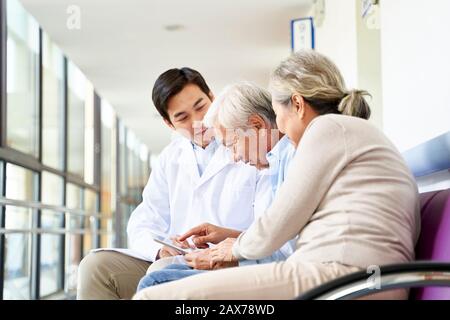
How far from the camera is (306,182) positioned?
1391 mm

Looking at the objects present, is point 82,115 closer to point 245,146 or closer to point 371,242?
point 245,146

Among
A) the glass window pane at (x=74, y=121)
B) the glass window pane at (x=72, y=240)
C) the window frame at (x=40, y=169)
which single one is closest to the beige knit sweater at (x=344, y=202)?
the window frame at (x=40, y=169)

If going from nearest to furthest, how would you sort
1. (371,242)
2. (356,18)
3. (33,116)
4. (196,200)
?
(371,242), (196,200), (356,18), (33,116)

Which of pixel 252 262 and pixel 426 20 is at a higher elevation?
pixel 426 20

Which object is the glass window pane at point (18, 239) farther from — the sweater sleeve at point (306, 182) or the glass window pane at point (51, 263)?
the sweater sleeve at point (306, 182)

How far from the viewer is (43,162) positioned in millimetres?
6379

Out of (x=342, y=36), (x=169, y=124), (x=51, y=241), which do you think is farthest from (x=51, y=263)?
(x=169, y=124)

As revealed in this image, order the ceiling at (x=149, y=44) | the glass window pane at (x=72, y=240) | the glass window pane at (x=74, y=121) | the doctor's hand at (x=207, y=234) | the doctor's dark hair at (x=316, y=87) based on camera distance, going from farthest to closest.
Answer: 1. the glass window pane at (x=74, y=121)
2. the glass window pane at (x=72, y=240)
3. the ceiling at (x=149, y=44)
4. the doctor's hand at (x=207, y=234)
5. the doctor's dark hair at (x=316, y=87)

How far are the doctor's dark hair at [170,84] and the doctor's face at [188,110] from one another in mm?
16

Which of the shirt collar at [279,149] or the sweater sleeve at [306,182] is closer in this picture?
the sweater sleeve at [306,182]

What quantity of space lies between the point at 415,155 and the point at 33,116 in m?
4.70

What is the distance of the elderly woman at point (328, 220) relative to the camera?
4.31ft

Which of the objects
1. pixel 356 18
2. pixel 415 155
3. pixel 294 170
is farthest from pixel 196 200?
pixel 356 18

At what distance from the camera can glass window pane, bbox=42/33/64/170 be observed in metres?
6.41
